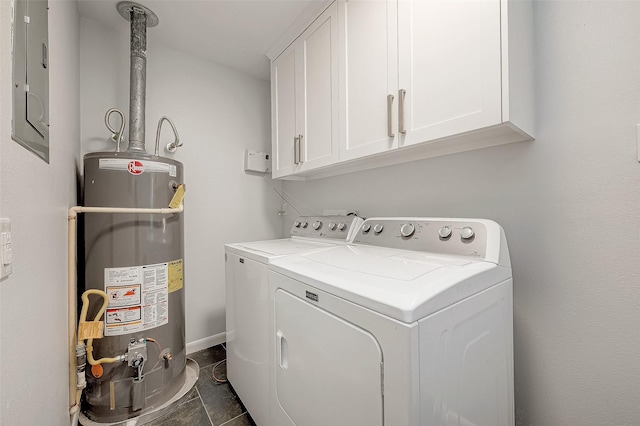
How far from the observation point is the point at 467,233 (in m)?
1.01

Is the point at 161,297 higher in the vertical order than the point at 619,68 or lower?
lower

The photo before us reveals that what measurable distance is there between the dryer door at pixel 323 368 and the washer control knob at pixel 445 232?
617 mm

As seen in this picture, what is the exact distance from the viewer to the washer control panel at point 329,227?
157 centimetres

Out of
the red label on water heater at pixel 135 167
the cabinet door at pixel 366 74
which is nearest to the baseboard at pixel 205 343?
the red label on water heater at pixel 135 167

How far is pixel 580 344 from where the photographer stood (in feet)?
3.15

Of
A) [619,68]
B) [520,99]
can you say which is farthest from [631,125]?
[520,99]

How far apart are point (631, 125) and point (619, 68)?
0.21 meters

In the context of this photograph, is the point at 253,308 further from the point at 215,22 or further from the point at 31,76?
the point at 215,22

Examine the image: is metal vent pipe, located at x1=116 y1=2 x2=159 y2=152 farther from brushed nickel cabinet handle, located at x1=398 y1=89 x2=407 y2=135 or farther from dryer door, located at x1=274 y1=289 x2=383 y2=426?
brushed nickel cabinet handle, located at x1=398 y1=89 x2=407 y2=135

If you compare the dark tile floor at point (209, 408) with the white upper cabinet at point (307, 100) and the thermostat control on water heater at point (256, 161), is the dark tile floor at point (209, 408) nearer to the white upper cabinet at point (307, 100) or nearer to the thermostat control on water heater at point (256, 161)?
the white upper cabinet at point (307, 100)

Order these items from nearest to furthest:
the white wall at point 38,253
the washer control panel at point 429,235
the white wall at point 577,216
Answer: the white wall at point 38,253 → the white wall at point 577,216 → the washer control panel at point 429,235

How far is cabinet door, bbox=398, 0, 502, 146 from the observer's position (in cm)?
90

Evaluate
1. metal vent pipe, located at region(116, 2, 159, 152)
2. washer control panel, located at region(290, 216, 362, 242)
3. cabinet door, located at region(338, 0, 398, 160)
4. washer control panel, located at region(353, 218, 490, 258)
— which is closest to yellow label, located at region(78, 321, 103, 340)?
metal vent pipe, located at region(116, 2, 159, 152)

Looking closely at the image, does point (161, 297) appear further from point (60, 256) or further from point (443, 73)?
point (443, 73)
